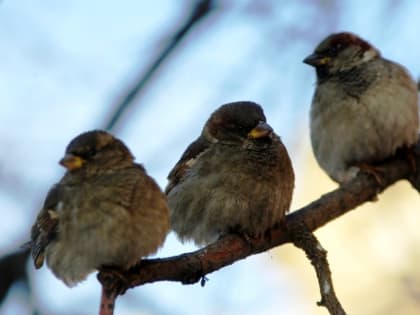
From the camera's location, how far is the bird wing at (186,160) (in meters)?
5.22

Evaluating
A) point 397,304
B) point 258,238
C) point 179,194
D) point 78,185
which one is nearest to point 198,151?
point 179,194

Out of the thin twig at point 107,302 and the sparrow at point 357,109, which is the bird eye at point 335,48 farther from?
the thin twig at point 107,302

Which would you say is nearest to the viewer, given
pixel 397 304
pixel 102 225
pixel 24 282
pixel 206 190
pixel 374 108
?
pixel 102 225

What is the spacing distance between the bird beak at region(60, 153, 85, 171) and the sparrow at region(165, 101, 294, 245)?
90 centimetres

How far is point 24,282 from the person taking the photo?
166 inches

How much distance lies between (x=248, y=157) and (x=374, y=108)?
1.09m

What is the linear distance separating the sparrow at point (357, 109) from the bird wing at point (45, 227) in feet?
6.70

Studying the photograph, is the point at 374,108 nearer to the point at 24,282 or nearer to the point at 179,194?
the point at 179,194

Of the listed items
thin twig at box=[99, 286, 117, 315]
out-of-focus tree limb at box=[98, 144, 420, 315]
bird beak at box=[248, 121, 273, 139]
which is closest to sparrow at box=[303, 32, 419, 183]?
out-of-focus tree limb at box=[98, 144, 420, 315]

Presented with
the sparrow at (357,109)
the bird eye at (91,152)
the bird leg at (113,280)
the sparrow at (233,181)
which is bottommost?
the bird leg at (113,280)

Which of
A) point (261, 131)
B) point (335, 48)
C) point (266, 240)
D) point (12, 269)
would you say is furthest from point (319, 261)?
point (335, 48)

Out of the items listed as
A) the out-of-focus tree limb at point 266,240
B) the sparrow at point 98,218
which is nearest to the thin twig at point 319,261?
the out-of-focus tree limb at point 266,240

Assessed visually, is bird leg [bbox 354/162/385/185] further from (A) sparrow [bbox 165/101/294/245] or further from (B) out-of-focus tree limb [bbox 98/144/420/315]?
(A) sparrow [bbox 165/101/294/245]

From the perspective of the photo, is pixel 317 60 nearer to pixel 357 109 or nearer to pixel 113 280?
pixel 357 109
